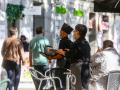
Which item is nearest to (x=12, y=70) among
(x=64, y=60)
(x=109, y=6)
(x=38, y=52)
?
(x=38, y=52)

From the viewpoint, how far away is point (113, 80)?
9398 millimetres

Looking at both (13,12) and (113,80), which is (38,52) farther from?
(13,12)

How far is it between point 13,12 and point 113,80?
8.17 meters

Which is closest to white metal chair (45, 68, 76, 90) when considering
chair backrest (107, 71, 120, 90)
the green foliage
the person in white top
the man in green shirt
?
the person in white top

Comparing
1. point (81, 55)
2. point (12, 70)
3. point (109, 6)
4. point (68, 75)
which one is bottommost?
point (12, 70)

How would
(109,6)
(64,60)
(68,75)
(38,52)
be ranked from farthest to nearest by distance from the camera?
(109,6) → (38,52) → (64,60) → (68,75)

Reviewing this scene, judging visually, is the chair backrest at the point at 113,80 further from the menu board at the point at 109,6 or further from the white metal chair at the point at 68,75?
the menu board at the point at 109,6

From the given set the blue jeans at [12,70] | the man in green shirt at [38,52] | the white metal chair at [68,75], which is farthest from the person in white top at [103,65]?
the blue jeans at [12,70]

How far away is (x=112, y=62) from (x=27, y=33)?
28.0 ft

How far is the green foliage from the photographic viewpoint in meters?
17.0

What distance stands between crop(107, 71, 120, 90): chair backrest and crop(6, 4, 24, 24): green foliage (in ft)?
26.2

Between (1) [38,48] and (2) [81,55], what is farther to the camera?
(1) [38,48]

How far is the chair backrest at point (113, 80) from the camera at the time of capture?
928cm

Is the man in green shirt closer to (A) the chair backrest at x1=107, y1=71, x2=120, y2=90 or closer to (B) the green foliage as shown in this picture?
(A) the chair backrest at x1=107, y1=71, x2=120, y2=90
